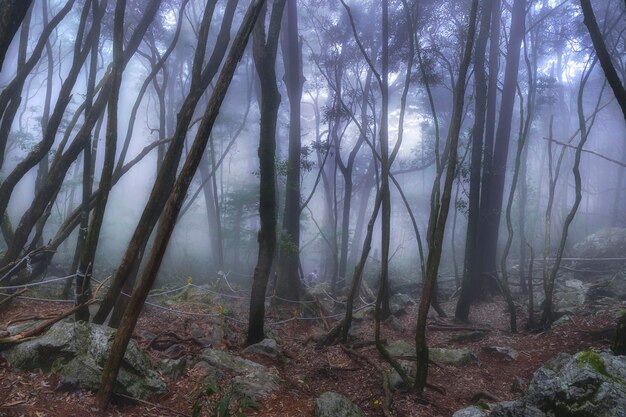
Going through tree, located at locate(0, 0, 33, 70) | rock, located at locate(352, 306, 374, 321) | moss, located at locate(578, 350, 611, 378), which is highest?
tree, located at locate(0, 0, 33, 70)

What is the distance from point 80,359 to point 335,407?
10.6 feet

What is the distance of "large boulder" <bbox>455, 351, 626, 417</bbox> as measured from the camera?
10.7 ft

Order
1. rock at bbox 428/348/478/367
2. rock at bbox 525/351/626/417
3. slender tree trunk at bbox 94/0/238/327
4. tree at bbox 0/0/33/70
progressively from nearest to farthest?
rock at bbox 525/351/626/417 → tree at bbox 0/0/33/70 → slender tree trunk at bbox 94/0/238/327 → rock at bbox 428/348/478/367

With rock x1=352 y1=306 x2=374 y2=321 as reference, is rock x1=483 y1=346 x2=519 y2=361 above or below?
above

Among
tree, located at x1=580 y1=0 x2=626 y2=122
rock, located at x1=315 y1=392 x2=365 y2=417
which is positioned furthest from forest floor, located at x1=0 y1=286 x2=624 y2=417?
tree, located at x1=580 y1=0 x2=626 y2=122

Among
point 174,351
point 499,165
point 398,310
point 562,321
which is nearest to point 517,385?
point 562,321

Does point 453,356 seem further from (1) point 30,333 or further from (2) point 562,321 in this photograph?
(1) point 30,333

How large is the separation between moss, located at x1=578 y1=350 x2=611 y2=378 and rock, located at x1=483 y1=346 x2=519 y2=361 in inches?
161

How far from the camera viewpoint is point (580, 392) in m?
3.43

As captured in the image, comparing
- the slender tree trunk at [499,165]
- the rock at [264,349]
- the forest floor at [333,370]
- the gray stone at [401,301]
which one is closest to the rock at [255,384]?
the forest floor at [333,370]

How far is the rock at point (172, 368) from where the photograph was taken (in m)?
5.32

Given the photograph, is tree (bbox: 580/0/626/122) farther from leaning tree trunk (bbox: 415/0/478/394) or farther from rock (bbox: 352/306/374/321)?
rock (bbox: 352/306/374/321)

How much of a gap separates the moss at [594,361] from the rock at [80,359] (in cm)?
484

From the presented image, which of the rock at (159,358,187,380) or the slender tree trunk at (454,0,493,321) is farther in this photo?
the slender tree trunk at (454,0,493,321)
